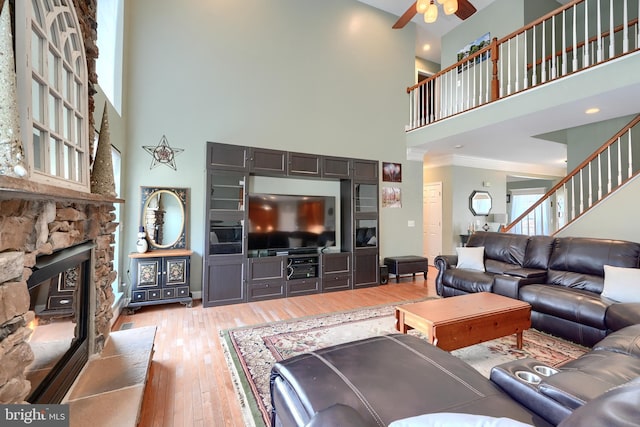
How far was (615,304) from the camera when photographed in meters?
→ 2.50

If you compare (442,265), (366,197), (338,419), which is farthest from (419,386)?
(366,197)

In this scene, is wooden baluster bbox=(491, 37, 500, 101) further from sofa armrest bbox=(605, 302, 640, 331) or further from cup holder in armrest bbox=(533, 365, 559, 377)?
cup holder in armrest bbox=(533, 365, 559, 377)

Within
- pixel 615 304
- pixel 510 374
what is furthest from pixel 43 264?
pixel 615 304

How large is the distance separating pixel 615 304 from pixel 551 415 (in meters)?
2.16

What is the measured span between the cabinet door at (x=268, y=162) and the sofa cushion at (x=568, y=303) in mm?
3512

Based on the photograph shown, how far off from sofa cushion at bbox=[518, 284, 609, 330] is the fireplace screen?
12.9ft

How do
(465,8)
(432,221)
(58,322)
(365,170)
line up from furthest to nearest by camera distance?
(432,221), (365,170), (465,8), (58,322)

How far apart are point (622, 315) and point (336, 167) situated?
3741mm

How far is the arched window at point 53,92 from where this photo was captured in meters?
1.15

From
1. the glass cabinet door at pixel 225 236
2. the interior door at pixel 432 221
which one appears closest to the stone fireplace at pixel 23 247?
the glass cabinet door at pixel 225 236

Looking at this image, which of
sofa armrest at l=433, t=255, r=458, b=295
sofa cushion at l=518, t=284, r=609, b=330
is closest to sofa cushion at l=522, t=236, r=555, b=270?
sofa cushion at l=518, t=284, r=609, b=330

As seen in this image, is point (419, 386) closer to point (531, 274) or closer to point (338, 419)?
point (338, 419)

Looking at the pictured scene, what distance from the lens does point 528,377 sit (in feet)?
4.38

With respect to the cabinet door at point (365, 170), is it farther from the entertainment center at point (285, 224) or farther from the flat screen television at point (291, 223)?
the flat screen television at point (291, 223)
